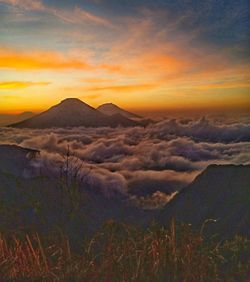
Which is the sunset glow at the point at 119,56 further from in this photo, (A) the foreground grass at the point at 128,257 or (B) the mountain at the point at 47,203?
(A) the foreground grass at the point at 128,257

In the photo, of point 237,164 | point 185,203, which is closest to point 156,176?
point 185,203

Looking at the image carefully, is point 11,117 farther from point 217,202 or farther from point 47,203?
point 217,202

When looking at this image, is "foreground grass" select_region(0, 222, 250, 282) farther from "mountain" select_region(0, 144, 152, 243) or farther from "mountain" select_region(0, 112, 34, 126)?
"mountain" select_region(0, 112, 34, 126)

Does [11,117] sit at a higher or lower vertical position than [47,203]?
higher

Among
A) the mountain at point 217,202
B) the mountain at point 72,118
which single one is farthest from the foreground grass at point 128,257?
the mountain at point 72,118

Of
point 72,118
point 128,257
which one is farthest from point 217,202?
point 72,118
